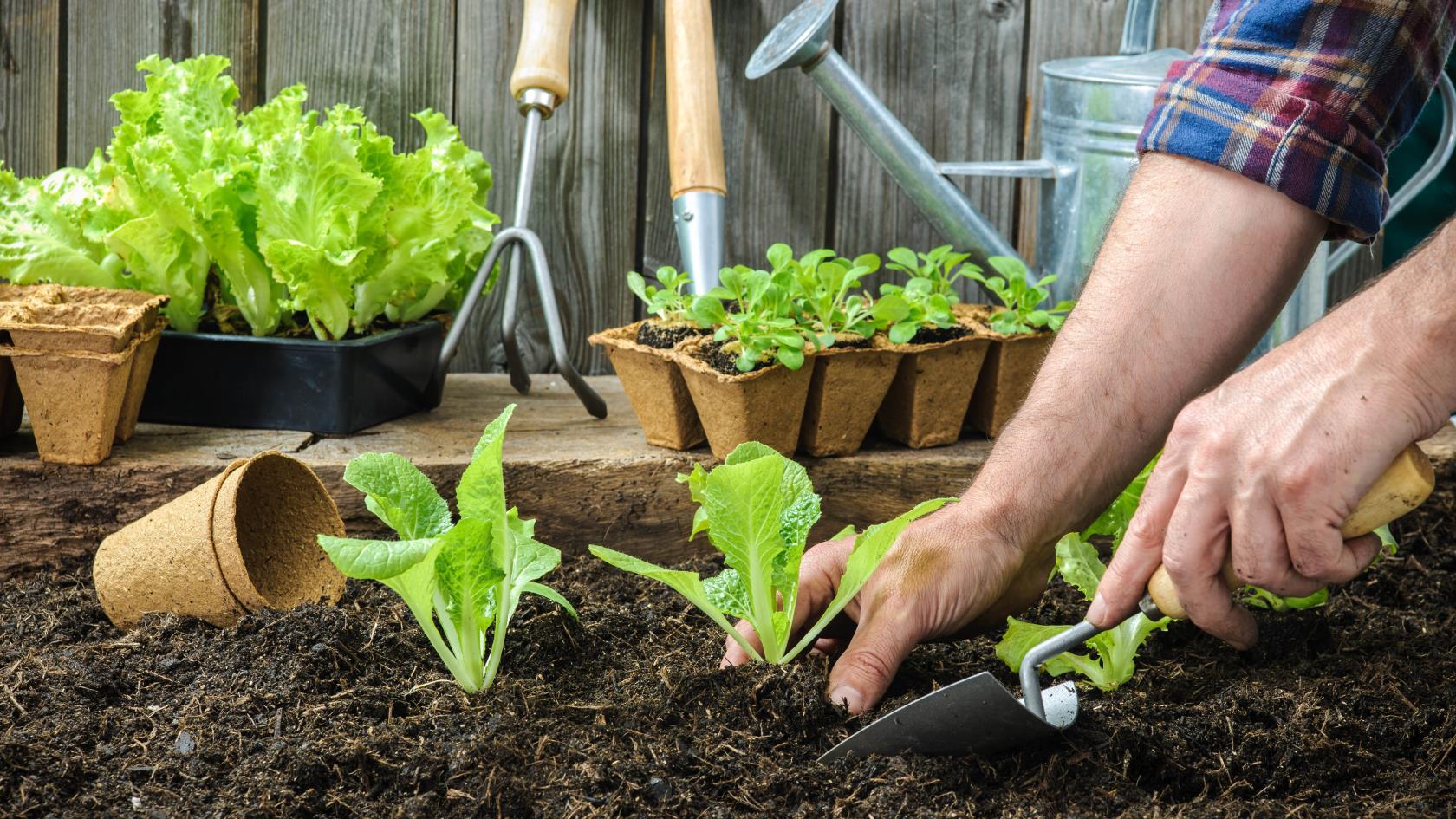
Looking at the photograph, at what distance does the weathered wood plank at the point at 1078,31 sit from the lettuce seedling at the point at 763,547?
45.3 inches

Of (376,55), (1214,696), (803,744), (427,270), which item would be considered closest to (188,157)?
(427,270)

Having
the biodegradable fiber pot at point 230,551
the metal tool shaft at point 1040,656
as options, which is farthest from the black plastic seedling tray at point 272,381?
the metal tool shaft at point 1040,656

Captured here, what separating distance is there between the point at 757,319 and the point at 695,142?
1.26 feet

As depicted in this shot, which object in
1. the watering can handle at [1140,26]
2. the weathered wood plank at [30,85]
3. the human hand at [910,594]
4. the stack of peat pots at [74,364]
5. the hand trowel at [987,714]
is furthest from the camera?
the weathered wood plank at [30,85]

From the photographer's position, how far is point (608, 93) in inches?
75.0

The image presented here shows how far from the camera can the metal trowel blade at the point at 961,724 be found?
34.8 inches

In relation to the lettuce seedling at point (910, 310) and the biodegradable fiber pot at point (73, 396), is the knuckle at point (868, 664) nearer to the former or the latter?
the lettuce seedling at point (910, 310)

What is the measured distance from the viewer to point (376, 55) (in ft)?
6.11

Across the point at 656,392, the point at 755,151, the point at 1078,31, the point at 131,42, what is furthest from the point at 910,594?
the point at 131,42

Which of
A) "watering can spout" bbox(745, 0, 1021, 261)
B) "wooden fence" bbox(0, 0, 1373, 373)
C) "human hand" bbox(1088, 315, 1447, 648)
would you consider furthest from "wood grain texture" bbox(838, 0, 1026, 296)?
"human hand" bbox(1088, 315, 1447, 648)

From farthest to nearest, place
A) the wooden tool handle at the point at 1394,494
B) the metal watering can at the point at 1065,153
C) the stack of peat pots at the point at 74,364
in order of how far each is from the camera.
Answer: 1. the metal watering can at the point at 1065,153
2. the stack of peat pots at the point at 74,364
3. the wooden tool handle at the point at 1394,494

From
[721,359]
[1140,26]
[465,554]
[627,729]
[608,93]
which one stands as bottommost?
[627,729]

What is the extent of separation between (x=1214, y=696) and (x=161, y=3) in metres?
1.71

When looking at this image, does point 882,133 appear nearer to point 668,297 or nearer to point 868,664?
point 668,297
